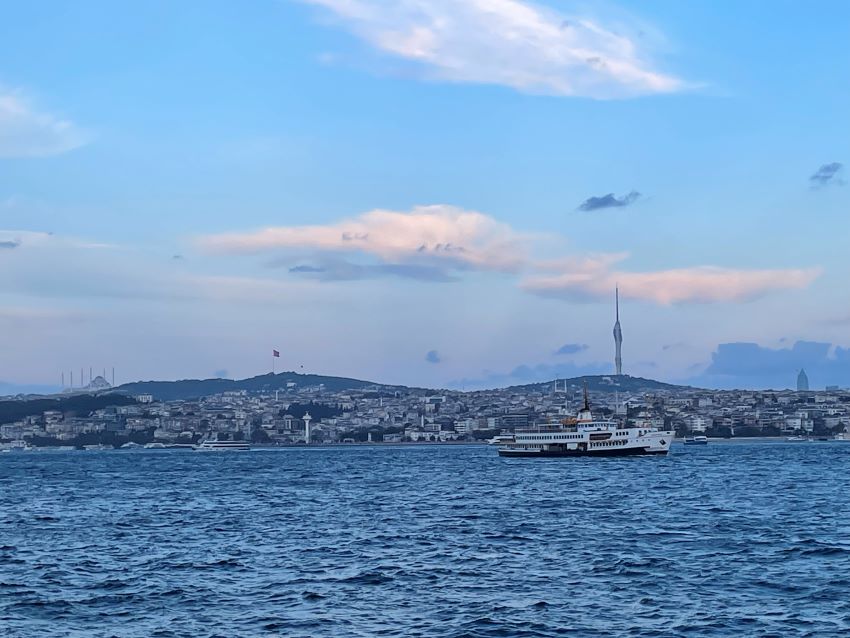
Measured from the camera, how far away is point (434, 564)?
36.0m

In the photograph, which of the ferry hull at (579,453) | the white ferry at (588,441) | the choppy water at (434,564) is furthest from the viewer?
the ferry hull at (579,453)

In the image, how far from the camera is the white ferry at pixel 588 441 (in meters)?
132

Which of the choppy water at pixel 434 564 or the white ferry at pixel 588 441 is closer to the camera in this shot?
the choppy water at pixel 434 564

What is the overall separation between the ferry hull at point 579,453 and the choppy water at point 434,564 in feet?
199

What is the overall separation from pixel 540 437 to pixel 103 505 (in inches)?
3038

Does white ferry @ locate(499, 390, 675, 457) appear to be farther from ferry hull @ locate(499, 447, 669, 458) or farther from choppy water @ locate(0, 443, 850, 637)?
choppy water @ locate(0, 443, 850, 637)

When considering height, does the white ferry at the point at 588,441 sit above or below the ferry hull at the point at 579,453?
above

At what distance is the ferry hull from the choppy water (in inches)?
2392

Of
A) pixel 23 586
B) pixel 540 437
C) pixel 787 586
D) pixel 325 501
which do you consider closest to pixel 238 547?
pixel 23 586

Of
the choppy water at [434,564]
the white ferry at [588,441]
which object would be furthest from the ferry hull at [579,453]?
the choppy water at [434,564]

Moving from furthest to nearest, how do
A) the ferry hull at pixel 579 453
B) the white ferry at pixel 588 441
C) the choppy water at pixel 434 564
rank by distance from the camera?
the ferry hull at pixel 579 453, the white ferry at pixel 588 441, the choppy water at pixel 434 564

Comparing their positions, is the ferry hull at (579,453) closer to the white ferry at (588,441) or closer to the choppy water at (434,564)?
the white ferry at (588,441)

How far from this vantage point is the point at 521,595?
3005 centimetres

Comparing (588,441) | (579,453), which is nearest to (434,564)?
(588,441)
